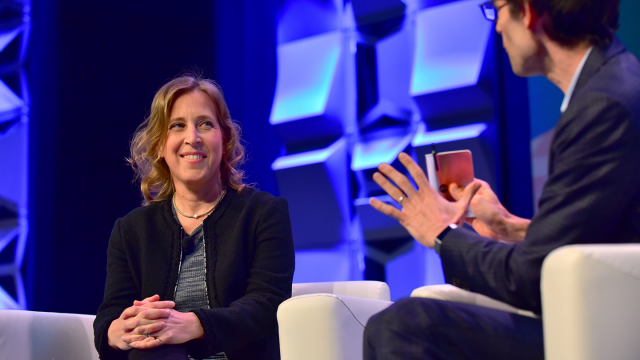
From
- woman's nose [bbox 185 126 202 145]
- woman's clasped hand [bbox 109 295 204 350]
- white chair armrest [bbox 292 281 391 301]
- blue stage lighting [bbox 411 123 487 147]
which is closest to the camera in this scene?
woman's clasped hand [bbox 109 295 204 350]

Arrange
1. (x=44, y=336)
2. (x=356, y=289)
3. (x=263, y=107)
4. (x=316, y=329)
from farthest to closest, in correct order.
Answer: (x=263, y=107) < (x=356, y=289) < (x=44, y=336) < (x=316, y=329)

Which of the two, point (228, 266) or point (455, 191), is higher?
point (455, 191)

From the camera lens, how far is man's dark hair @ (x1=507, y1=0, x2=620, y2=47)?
118 cm

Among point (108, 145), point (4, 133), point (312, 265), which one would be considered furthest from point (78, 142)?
point (312, 265)

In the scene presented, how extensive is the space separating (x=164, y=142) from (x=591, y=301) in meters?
1.54

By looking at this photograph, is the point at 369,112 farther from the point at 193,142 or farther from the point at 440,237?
the point at 440,237

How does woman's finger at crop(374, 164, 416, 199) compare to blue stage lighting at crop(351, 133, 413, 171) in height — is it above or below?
above

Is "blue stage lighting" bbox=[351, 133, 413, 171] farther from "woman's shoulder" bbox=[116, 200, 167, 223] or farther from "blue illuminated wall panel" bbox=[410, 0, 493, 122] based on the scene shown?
"woman's shoulder" bbox=[116, 200, 167, 223]

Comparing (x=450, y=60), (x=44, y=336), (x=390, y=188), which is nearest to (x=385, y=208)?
(x=390, y=188)

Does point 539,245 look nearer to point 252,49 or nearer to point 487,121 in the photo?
point 487,121

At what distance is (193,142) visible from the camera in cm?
201

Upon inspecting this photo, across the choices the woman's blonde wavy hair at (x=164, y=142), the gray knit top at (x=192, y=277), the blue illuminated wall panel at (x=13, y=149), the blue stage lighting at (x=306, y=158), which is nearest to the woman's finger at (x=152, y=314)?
the gray knit top at (x=192, y=277)

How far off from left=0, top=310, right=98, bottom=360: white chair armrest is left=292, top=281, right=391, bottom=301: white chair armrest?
2.58 feet

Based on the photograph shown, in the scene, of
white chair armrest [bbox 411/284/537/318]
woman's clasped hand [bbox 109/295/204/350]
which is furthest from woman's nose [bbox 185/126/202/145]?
white chair armrest [bbox 411/284/537/318]
